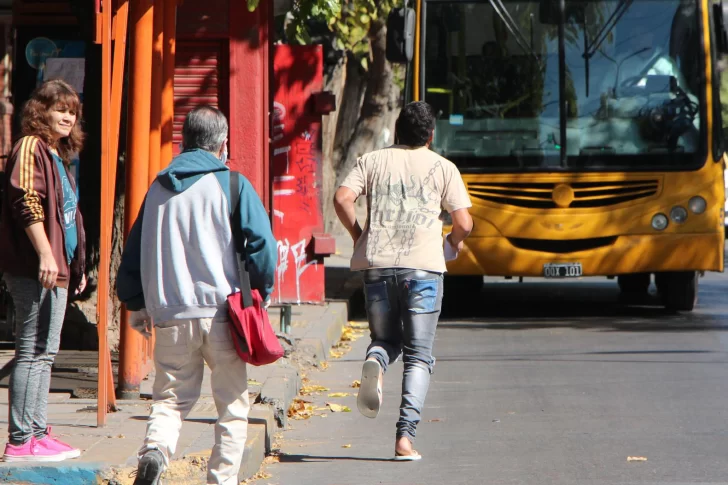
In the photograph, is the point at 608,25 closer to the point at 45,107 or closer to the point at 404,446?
the point at 404,446

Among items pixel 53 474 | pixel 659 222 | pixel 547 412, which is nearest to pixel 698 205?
pixel 659 222

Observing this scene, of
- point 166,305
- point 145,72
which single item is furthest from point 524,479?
point 145,72

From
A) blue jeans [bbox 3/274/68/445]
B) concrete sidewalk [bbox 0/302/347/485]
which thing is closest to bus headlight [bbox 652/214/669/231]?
concrete sidewalk [bbox 0/302/347/485]

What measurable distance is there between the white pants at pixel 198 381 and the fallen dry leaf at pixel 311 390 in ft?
10.7

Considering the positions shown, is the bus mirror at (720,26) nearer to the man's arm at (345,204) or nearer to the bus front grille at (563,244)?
the bus front grille at (563,244)

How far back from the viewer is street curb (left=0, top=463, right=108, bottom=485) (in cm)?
513

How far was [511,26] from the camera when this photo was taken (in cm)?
1212

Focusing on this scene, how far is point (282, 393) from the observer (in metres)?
7.30

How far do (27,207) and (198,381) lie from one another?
1019mm

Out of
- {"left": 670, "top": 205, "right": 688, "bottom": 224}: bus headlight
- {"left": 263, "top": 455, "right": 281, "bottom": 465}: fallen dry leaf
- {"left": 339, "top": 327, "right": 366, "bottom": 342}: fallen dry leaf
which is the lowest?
{"left": 263, "top": 455, "right": 281, "bottom": 465}: fallen dry leaf

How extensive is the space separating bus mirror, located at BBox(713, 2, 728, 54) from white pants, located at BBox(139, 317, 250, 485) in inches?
319

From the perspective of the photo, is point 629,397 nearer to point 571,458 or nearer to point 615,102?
point 571,458

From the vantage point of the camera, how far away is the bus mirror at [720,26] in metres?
11.8

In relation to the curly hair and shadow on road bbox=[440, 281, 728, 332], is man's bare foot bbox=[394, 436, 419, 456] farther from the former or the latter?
shadow on road bbox=[440, 281, 728, 332]
